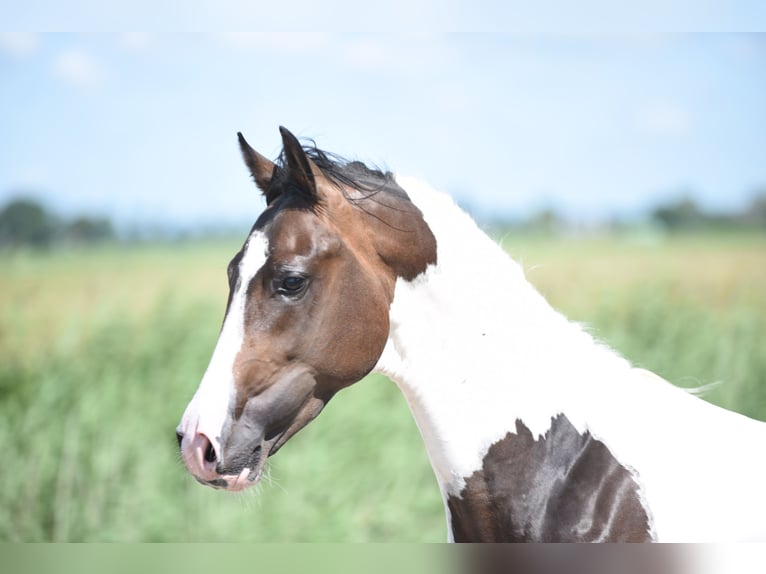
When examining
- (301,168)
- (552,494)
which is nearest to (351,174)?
(301,168)

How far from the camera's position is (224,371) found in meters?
1.21

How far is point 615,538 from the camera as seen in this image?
1.20 meters

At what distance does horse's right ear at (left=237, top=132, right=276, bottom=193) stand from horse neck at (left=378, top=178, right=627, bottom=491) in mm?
298

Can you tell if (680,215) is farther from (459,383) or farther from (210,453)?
(210,453)

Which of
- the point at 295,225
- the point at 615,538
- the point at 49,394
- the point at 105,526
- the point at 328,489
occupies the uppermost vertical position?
the point at 295,225

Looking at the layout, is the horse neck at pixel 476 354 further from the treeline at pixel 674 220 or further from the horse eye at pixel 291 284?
the treeline at pixel 674 220

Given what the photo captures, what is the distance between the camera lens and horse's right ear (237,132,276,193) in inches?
55.7

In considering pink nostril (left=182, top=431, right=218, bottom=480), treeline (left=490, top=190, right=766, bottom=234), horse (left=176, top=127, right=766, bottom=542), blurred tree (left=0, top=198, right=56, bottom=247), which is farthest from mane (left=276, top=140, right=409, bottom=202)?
blurred tree (left=0, top=198, right=56, bottom=247)

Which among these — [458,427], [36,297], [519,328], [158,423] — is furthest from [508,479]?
[36,297]

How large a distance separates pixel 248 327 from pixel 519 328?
0.48m

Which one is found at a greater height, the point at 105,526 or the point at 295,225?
the point at 295,225

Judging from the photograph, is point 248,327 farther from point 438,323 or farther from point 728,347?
point 728,347

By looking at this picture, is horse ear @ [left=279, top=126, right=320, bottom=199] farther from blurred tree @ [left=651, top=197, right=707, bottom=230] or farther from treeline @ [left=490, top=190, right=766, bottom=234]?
blurred tree @ [left=651, top=197, right=707, bottom=230]

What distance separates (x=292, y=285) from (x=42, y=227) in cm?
359
